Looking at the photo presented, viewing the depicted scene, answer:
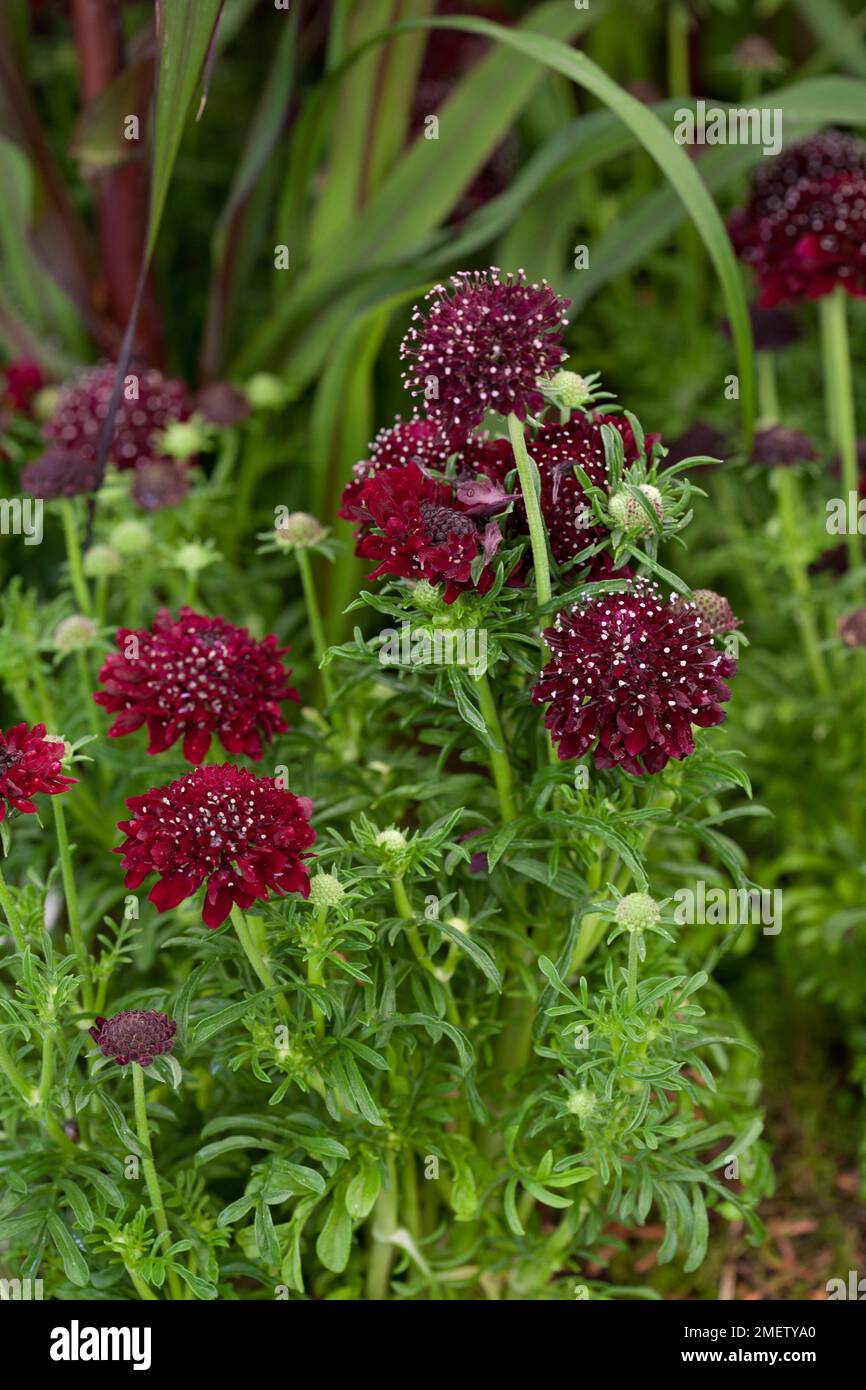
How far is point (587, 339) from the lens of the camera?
2.17 meters

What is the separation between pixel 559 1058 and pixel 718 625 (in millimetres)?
335

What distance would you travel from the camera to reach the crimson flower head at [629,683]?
89 cm

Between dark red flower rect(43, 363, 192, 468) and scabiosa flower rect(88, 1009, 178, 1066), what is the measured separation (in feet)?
2.50

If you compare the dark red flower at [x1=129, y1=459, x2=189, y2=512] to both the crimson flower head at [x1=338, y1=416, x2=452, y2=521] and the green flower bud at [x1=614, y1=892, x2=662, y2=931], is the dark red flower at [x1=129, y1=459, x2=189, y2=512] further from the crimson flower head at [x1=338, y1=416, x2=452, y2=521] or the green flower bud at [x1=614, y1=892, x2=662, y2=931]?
the green flower bud at [x1=614, y1=892, x2=662, y2=931]

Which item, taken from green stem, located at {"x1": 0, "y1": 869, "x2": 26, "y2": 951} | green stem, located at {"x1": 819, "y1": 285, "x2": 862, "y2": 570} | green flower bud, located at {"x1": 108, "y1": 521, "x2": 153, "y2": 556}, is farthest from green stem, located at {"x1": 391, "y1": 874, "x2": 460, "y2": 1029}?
green stem, located at {"x1": 819, "y1": 285, "x2": 862, "y2": 570}

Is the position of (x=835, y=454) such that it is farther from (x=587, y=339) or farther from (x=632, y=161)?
(x=632, y=161)

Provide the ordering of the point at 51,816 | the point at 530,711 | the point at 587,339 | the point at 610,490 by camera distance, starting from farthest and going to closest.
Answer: the point at 587,339 < the point at 51,816 < the point at 530,711 < the point at 610,490

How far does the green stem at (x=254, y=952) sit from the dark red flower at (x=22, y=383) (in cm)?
103

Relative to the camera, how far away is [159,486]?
4.82 feet

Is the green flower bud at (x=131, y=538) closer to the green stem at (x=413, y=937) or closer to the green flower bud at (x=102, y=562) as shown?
the green flower bud at (x=102, y=562)

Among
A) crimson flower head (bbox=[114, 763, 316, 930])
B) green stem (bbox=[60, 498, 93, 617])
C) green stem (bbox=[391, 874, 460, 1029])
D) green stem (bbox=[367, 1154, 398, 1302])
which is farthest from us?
green stem (bbox=[60, 498, 93, 617])

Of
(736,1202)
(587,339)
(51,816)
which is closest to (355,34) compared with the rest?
(587,339)

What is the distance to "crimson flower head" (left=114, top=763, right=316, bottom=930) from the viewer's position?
0.89 metres

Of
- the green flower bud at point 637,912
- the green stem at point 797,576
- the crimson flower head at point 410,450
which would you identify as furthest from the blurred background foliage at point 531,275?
the green flower bud at point 637,912
